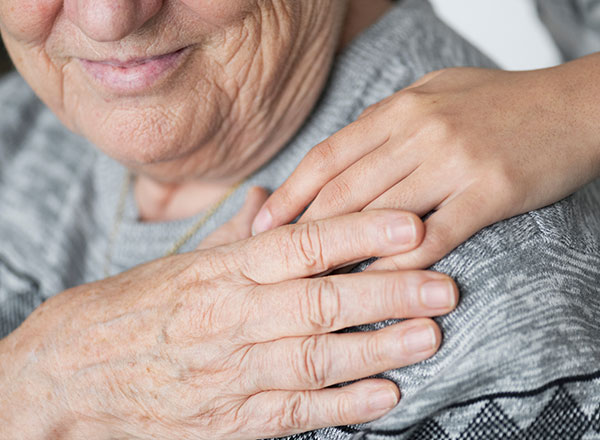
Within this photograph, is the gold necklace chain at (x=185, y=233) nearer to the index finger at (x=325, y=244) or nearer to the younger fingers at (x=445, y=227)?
the index finger at (x=325, y=244)

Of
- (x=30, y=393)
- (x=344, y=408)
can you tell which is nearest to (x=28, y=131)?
(x=30, y=393)

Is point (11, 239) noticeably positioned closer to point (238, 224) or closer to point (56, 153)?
point (56, 153)

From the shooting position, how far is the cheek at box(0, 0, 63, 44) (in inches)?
40.4

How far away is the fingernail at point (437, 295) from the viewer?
0.76 m

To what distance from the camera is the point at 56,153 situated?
1710mm

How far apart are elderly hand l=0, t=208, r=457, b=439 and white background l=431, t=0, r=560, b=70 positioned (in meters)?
1.52

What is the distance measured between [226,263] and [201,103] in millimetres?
297

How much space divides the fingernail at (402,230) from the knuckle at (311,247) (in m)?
0.09

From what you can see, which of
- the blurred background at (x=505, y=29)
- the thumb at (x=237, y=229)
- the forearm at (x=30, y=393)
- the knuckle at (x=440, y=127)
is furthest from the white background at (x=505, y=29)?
the forearm at (x=30, y=393)

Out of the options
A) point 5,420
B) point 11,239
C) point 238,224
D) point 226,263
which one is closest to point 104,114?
point 238,224

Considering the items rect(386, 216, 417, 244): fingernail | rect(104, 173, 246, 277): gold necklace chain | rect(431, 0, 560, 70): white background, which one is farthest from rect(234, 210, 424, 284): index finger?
rect(431, 0, 560, 70): white background

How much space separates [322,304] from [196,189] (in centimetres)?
67

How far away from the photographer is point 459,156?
810 mm

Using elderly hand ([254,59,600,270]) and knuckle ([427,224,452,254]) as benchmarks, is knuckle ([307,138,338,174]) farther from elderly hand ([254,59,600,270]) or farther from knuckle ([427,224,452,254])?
knuckle ([427,224,452,254])
